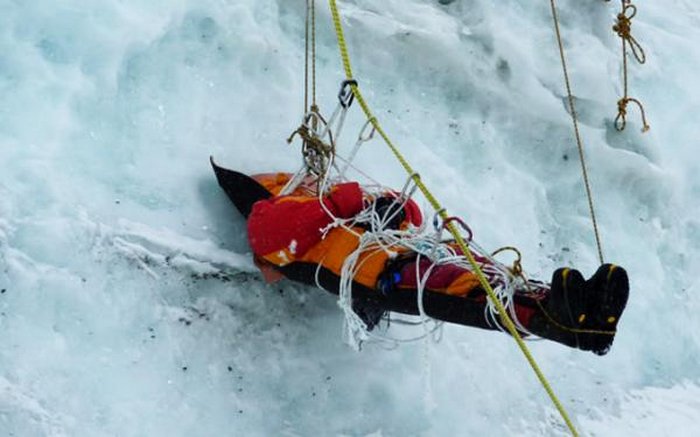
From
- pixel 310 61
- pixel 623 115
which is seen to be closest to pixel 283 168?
pixel 310 61

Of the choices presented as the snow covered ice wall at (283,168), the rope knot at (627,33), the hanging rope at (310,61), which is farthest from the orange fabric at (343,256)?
the rope knot at (627,33)

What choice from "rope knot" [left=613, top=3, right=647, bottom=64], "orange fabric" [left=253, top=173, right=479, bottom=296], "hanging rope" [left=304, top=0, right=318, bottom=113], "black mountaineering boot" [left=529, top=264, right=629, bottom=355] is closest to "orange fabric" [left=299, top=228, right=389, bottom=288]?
"orange fabric" [left=253, top=173, right=479, bottom=296]

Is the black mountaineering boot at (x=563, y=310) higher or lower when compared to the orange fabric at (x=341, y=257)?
higher

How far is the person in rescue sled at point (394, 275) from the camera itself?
76.9 inches

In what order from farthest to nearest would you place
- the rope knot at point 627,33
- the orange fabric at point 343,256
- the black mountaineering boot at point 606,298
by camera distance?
the rope knot at point 627,33 → the orange fabric at point 343,256 → the black mountaineering boot at point 606,298

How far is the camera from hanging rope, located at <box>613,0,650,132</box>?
3.68 m

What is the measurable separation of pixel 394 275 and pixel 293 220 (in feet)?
1.11

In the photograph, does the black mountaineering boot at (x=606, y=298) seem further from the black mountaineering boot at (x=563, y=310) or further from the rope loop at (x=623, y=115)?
the rope loop at (x=623, y=115)

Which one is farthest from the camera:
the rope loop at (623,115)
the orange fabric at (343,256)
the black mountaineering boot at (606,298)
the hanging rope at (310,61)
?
the rope loop at (623,115)

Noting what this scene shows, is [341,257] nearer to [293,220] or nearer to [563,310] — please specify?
[293,220]

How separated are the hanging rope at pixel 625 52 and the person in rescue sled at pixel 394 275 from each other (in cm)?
137

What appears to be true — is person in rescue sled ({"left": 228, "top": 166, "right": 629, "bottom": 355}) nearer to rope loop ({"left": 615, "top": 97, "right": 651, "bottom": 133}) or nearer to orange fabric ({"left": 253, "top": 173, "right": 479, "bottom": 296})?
orange fabric ({"left": 253, "top": 173, "right": 479, "bottom": 296})

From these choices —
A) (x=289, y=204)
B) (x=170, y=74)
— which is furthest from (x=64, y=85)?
(x=289, y=204)

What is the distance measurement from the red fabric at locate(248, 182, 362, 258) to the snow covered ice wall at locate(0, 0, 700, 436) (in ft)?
0.79
